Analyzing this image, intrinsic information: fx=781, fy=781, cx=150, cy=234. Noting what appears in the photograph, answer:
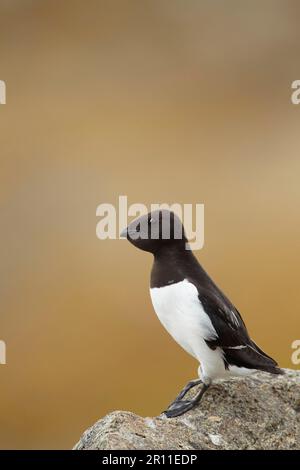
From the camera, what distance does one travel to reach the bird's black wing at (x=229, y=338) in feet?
7.23

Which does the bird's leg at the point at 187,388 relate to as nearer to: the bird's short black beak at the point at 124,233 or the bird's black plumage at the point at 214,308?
the bird's black plumage at the point at 214,308

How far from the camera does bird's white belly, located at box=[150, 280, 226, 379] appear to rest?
2.19m

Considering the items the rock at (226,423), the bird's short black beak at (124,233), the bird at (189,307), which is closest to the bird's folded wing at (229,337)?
the bird at (189,307)

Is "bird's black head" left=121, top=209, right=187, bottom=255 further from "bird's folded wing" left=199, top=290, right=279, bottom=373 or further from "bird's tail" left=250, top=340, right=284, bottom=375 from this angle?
"bird's tail" left=250, top=340, right=284, bottom=375

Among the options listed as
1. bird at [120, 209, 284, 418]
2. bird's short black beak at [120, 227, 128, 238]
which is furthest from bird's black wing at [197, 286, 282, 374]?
bird's short black beak at [120, 227, 128, 238]

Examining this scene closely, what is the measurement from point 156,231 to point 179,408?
510mm

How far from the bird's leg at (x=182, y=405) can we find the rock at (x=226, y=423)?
16 mm

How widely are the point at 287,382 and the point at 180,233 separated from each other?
60 centimetres

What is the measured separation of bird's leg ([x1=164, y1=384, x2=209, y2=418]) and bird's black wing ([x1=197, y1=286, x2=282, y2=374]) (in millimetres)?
117

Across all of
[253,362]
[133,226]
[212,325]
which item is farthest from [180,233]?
[253,362]

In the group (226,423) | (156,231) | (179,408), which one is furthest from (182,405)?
(156,231)
